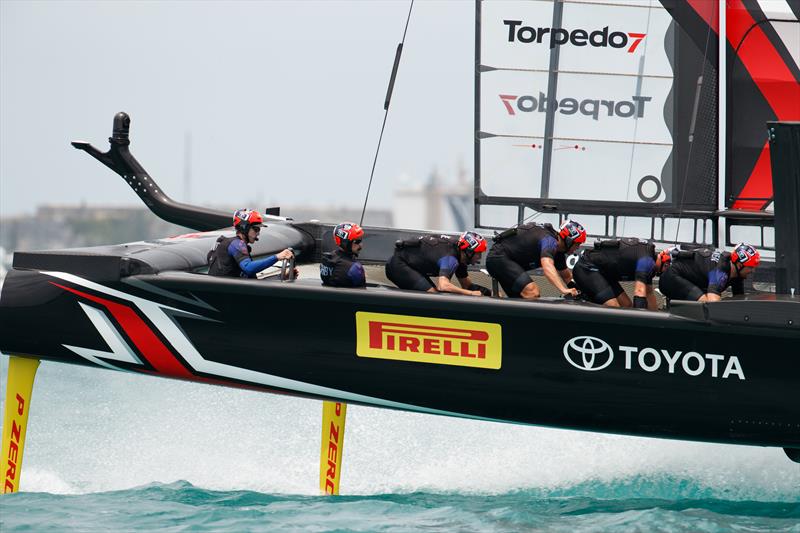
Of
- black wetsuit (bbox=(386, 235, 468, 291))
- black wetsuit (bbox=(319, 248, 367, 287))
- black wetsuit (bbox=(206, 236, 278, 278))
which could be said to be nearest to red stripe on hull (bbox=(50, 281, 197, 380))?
black wetsuit (bbox=(206, 236, 278, 278))

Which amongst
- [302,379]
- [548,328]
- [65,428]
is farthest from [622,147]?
[65,428]

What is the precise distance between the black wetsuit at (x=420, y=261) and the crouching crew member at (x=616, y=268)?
2.32ft

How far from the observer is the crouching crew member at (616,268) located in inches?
258

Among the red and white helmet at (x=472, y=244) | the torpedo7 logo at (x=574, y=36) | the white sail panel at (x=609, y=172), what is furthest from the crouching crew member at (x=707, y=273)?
the torpedo7 logo at (x=574, y=36)

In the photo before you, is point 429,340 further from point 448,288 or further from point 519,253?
point 519,253

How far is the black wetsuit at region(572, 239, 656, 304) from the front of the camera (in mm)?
6586

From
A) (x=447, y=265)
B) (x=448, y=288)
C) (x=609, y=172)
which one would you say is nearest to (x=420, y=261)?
(x=447, y=265)

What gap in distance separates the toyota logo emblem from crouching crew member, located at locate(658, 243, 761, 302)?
68 centimetres

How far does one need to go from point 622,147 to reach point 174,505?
3739 mm

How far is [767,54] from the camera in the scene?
25.5 ft

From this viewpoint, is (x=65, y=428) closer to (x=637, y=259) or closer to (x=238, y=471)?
(x=238, y=471)

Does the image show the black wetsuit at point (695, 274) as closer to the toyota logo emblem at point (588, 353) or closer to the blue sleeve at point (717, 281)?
the blue sleeve at point (717, 281)

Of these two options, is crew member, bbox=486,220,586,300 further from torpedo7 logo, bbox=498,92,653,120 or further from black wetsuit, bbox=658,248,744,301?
torpedo7 logo, bbox=498,92,653,120

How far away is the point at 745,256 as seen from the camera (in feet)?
20.6
